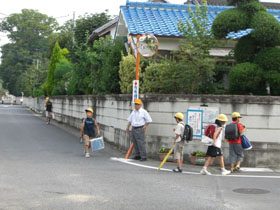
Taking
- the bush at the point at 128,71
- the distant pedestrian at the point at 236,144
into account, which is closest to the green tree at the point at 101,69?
the bush at the point at 128,71

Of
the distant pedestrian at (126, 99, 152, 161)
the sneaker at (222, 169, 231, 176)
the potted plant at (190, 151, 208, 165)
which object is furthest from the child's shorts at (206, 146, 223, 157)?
the distant pedestrian at (126, 99, 152, 161)

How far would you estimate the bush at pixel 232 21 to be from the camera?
40.0 feet

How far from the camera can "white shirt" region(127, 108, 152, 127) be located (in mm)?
12312

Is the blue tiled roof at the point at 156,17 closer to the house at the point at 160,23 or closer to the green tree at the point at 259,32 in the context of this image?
the house at the point at 160,23

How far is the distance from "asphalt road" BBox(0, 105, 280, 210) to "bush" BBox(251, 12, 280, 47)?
3.88 m

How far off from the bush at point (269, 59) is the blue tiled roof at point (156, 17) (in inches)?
167

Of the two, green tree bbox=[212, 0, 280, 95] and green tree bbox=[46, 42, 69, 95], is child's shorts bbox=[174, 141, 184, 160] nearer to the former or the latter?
green tree bbox=[212, 0, 280, 95]

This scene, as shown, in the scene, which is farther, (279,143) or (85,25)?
(85,25)

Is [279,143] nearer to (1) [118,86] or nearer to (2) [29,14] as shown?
(1) [118,86]

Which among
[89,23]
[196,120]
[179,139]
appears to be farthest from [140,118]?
[89,23]

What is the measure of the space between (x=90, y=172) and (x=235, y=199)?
3.75 meters

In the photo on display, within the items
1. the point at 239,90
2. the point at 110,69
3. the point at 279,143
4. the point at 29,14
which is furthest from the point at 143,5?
the point at 29,14

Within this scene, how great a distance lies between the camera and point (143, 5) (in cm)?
1956

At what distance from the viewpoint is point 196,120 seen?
12227mm
